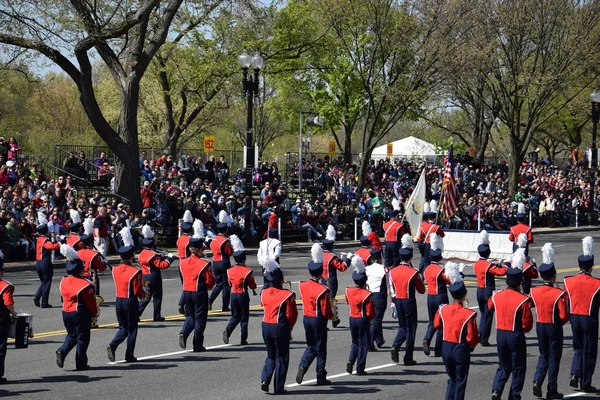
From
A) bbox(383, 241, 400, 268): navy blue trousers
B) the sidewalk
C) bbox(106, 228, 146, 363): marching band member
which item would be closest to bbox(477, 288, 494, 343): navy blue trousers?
bbox(383, 241, 400, 268): navy blue trousers

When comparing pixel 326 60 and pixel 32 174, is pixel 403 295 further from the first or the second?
pixel 326 60

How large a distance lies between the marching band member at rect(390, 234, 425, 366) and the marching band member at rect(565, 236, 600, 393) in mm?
2286

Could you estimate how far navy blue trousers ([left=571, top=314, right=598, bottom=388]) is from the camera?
1170 centimetres

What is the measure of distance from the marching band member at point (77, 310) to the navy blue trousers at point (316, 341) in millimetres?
3039

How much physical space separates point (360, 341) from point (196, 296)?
303cm

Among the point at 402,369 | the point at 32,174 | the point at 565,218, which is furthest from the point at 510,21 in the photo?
the point at 402,369

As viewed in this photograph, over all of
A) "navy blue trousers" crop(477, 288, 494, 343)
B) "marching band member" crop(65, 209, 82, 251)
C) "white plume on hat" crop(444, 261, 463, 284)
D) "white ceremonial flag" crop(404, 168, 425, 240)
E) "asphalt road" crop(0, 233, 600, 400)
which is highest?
"white ceremonial flag" crop(404, 168, 425, 240)

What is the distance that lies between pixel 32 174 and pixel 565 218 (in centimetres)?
2576

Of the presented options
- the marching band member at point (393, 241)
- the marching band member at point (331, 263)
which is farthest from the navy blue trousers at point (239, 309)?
the marching band member at point (393, 241)

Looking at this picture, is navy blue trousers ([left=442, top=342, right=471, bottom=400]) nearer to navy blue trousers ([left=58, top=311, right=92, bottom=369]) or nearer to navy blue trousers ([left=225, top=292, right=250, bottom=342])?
navy blue trousers ([left=225, top=292, right=250, bottom=342])

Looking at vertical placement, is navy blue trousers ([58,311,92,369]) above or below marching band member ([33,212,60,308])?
below

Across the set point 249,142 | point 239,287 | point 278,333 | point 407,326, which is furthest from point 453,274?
point 249,142

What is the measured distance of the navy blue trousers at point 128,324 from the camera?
12961mm

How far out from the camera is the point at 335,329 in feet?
51.5
